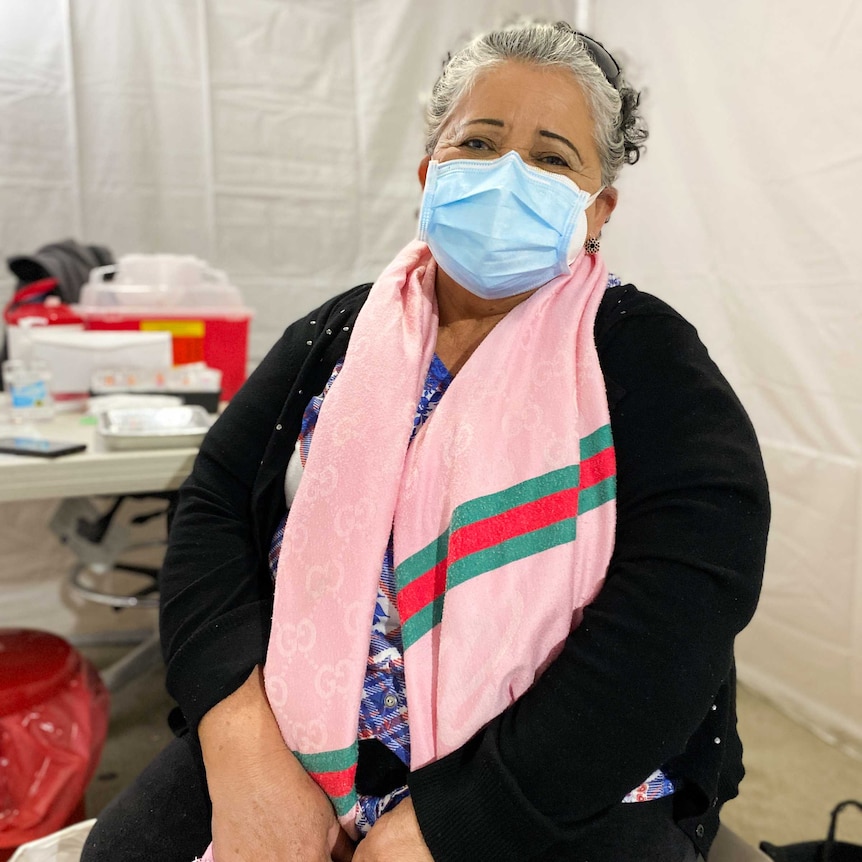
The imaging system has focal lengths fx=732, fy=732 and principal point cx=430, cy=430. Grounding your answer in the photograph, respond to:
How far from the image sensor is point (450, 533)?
2.57 feet

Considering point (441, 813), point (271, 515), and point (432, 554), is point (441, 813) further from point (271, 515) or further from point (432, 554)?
point (271, 515)

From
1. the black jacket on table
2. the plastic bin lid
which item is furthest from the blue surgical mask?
the plastic bin lid

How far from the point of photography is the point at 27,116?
6.72 feet

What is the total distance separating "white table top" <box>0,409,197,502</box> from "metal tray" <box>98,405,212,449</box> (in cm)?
1

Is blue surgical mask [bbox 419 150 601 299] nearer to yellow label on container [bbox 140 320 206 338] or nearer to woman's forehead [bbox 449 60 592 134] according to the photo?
woman's forehead [bbox 449 60 592 134]

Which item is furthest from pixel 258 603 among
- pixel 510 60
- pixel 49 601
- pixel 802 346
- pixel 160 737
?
pixel 49 601

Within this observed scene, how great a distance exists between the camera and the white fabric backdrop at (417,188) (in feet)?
5.55

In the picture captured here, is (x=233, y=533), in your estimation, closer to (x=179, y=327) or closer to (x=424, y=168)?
(x=424, y=168)

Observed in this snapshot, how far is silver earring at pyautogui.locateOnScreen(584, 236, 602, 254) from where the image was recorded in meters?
0.98

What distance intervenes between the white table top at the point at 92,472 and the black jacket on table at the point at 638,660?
38 cm

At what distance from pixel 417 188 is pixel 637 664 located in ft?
6.83

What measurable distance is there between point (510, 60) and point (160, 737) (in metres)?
1.73

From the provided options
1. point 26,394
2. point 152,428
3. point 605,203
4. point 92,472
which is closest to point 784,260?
point 605,203

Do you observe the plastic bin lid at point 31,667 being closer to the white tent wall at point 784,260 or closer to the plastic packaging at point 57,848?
the plastic packaging at point 57,848
